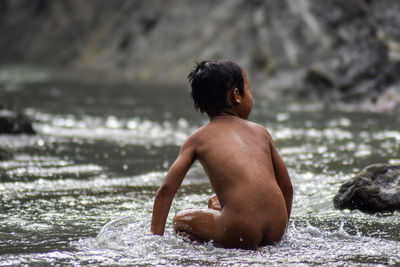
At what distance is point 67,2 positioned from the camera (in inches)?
1308

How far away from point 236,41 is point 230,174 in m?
16.1

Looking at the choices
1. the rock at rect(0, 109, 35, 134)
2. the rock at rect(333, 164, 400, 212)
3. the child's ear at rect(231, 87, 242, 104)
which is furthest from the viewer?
the rock at rect(0, 109, 35, 134)

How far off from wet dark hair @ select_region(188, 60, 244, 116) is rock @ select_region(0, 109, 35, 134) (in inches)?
208

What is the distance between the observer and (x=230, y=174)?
3.42 metres

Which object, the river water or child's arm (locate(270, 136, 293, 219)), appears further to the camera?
child's arm (locate(270, 136, 293, 219))

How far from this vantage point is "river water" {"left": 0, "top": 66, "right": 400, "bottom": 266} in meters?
3.28

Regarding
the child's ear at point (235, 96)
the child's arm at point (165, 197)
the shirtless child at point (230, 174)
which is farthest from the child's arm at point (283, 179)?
the child's arm at point (165, 197)

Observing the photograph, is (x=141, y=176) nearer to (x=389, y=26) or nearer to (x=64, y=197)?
(x=64, y=197)

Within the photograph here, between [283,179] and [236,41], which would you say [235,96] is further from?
[236,41]

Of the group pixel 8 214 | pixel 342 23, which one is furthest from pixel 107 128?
pixel 342 23

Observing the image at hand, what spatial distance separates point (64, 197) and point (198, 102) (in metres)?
1.70

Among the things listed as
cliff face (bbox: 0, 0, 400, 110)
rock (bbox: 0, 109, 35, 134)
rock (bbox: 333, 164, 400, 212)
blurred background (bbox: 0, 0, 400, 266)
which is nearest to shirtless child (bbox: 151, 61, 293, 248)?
blurred background (bbox: 0, 0, 400, 266)

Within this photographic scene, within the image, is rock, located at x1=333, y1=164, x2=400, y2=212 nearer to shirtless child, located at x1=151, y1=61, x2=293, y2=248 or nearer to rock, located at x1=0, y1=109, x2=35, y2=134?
shirtless child, located at x1=151, y1=61, x2=293, y2=248

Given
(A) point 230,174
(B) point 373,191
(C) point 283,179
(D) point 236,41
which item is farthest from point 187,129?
(D) point 236,41
